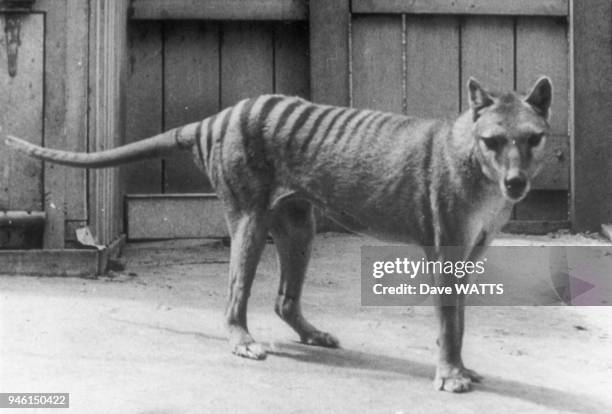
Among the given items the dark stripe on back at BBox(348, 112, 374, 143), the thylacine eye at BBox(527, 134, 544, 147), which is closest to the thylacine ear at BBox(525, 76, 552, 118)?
the thylacine eye at BBox(527, 134, 544, 147)

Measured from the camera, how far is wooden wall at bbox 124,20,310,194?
577cm

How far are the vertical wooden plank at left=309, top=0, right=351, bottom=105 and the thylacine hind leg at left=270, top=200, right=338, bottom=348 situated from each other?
248 centimetres

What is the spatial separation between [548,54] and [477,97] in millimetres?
3473

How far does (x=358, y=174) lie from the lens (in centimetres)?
296

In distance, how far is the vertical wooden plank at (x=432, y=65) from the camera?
19.0 feet

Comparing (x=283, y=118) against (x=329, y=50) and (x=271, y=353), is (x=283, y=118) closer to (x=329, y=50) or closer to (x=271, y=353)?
(x=271, y=353)

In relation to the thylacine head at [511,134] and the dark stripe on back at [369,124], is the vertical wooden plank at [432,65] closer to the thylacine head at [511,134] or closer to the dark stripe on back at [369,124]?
the dark stripe on back at [369,124]

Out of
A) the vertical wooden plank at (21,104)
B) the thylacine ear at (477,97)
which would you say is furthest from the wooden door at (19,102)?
the thylacine ear at (477,97)

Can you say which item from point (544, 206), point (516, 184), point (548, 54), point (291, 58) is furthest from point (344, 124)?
point (548, 54)

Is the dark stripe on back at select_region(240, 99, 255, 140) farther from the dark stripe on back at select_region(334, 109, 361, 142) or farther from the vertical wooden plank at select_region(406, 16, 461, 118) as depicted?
the vertical wooden plank at select_region(406, 16, 461, 118)

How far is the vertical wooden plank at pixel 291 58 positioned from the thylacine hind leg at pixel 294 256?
262 centimetres

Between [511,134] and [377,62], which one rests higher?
[377,62]

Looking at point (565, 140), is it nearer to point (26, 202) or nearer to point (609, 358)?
point (609, 358)

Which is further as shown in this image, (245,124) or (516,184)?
(245,124)
